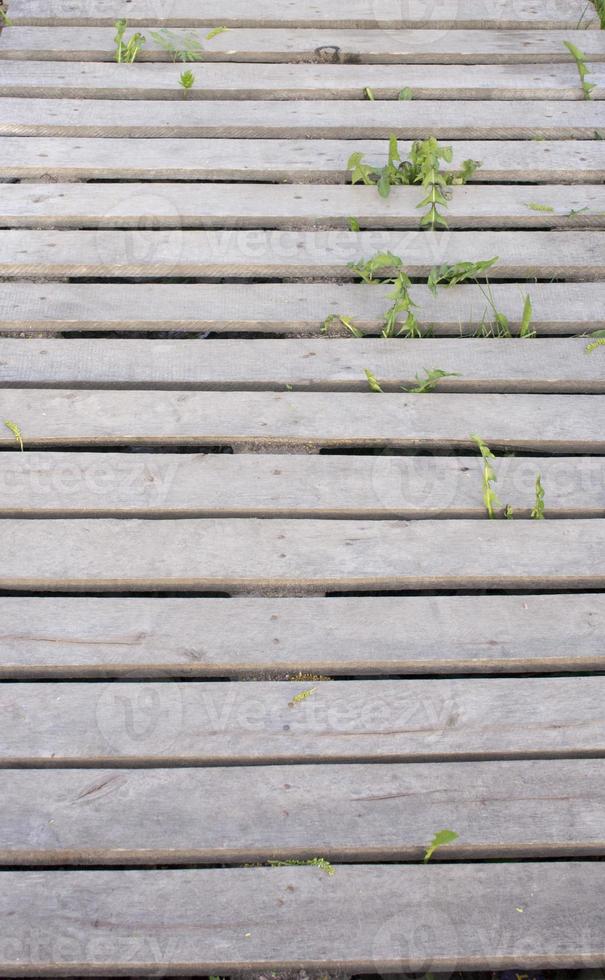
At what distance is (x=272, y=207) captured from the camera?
2.70 metres

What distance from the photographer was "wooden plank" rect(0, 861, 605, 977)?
1.51 m

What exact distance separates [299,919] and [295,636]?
0.50 m

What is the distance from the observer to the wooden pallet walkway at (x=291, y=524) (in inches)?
62.1

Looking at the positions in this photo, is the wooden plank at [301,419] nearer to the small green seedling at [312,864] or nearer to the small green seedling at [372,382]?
the small green seedling at [372,382]

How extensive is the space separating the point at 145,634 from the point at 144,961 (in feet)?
1.83

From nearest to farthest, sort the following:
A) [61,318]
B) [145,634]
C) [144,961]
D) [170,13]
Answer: [144,961] → [145,634] → [61,318] → [170,13]

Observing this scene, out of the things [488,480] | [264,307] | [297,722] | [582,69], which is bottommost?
[297,722]

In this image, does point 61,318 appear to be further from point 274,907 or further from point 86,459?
point 274,907

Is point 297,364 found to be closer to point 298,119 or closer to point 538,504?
point 538,504

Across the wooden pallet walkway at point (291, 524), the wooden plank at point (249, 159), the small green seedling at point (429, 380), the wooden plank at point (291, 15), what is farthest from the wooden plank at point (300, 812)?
the wooden plank at point (291, 15)

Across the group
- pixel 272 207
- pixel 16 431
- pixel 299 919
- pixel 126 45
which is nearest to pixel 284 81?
pixel 126 45

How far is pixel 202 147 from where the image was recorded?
2.85 metres

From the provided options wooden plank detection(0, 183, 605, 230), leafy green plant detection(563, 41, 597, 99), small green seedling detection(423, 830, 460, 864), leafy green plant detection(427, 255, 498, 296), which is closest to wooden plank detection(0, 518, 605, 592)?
small green seedling detection(423, 830, 460, 864)

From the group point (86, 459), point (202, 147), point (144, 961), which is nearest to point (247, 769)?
point (144, 961)
